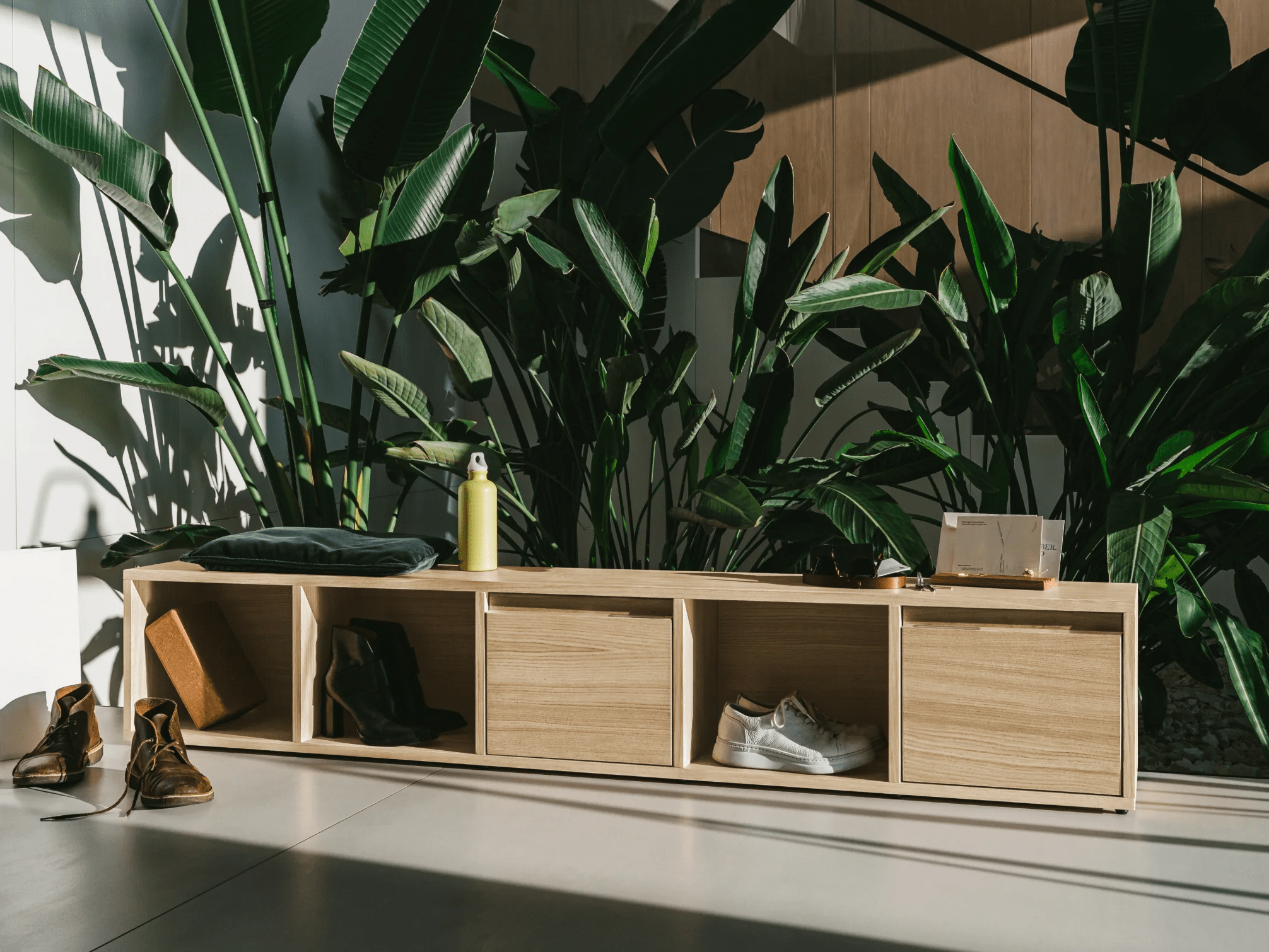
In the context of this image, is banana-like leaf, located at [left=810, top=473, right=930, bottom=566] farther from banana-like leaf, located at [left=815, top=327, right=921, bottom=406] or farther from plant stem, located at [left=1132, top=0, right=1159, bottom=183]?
plant stem, located at [left=1132, top=0, right=1159, bottom=183]

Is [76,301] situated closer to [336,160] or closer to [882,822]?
[336,160]

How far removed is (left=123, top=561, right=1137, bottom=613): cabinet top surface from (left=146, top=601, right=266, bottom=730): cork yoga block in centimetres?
9

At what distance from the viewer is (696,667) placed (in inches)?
73.9

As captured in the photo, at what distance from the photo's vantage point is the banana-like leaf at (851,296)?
74.4 inches

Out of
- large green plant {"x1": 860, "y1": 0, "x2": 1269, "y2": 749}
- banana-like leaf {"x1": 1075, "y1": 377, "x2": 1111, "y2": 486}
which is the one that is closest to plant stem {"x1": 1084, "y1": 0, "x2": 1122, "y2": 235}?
large green plant {"x1": 860, "y1": 0, "x2": 1269, "y2": 749}

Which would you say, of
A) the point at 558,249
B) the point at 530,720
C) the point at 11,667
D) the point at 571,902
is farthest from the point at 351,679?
the point at 558,249

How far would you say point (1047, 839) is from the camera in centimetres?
153

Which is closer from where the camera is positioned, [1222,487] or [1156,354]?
[1222,487]

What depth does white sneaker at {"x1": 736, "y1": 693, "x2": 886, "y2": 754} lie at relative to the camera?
6.02 feet

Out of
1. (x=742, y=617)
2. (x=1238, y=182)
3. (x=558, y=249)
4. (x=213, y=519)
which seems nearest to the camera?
(x=742, y=617)

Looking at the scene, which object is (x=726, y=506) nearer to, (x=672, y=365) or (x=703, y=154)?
(x=672, y=365)

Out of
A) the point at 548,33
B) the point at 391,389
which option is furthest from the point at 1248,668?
the point at 548,33

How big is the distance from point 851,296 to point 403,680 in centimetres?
108

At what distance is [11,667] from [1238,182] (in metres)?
3.27
